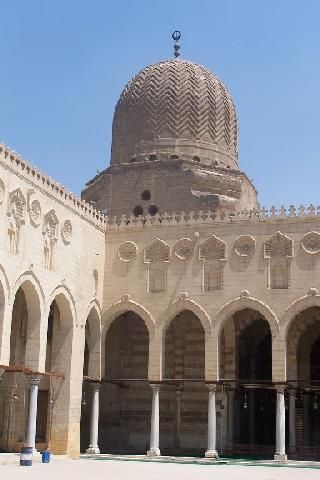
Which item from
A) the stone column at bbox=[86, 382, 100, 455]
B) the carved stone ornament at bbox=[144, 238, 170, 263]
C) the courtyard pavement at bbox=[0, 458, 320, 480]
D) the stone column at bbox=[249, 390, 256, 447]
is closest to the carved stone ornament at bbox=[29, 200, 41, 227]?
the carved stone ornament at bbox=[144, 238, 170, 263]

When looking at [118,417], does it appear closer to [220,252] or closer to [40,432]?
[40,432]

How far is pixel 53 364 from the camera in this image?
72.3 feet

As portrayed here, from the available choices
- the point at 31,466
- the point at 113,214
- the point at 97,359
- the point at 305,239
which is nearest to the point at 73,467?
the point at 31,466

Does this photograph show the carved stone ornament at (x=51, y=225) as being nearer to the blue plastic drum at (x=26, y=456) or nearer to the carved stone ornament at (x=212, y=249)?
the carved stone ornament at (x=212, y=249)

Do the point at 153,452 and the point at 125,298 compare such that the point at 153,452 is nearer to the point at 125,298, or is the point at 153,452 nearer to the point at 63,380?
the point at 63,380

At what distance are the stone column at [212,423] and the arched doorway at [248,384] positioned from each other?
1.11m

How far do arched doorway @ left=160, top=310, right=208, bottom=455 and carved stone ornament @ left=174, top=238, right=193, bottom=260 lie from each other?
7.69 feet

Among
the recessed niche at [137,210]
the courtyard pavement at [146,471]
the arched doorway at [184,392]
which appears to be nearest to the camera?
the courtyard pavement at [146,471]

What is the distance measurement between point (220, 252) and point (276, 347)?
11.2ft

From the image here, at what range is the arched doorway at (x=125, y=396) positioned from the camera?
82.0 ft

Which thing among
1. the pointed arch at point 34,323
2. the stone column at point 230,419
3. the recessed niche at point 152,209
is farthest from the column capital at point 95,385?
the recessed niche at point 152,209

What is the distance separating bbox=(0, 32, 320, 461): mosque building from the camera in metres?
20.9

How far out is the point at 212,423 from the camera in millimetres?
22469

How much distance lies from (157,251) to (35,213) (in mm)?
5009
